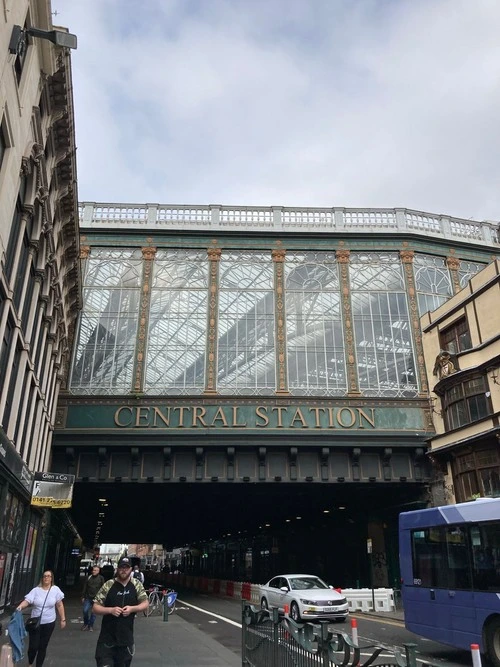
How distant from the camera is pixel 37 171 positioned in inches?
656

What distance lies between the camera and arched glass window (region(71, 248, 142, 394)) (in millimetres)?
30031

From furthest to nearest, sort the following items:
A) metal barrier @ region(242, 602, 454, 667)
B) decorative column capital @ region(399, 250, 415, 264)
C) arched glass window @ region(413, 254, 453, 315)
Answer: decorative column capital @ region(399, 250, 415, 264) < arched glass window @ region(413, 254, 453, 315) < metal barrier @ region(242, 602, 454, 667)

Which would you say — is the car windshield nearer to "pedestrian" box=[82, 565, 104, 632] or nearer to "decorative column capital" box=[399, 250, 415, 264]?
"pedestrian" box=[82, 565, 104, 632]

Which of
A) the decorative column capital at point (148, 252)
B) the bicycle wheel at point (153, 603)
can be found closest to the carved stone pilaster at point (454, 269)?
the decorative column capital at point (148, 252)

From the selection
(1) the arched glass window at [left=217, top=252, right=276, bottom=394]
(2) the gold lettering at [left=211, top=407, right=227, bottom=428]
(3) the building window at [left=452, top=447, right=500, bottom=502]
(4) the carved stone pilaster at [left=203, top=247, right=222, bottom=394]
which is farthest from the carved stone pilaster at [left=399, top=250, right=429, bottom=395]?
(4) the carved stone pilaster at [left=203, top=247, right=222, bottom=394]

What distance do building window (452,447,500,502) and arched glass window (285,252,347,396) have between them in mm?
7200

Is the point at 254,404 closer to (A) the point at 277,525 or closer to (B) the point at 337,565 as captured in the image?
(B) the point at 337,565

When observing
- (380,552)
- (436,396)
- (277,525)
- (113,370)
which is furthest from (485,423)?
(277,525)

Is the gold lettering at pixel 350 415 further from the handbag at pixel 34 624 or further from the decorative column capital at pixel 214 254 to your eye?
the handbag at pixel 34 624

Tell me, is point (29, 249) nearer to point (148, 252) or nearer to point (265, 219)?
point (148, 252)

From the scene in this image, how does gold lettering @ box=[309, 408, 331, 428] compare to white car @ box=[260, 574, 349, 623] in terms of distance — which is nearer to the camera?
white car @ box=[260, 574, 349, 623]

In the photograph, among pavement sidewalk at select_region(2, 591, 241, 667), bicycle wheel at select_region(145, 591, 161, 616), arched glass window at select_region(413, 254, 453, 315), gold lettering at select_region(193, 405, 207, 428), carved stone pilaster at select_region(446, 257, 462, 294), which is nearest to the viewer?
pavement sidewalk at select_region(2, 591, 241, 667)

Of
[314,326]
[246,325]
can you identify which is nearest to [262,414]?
[246,325]

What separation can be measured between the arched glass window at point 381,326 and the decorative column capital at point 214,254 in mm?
8271
